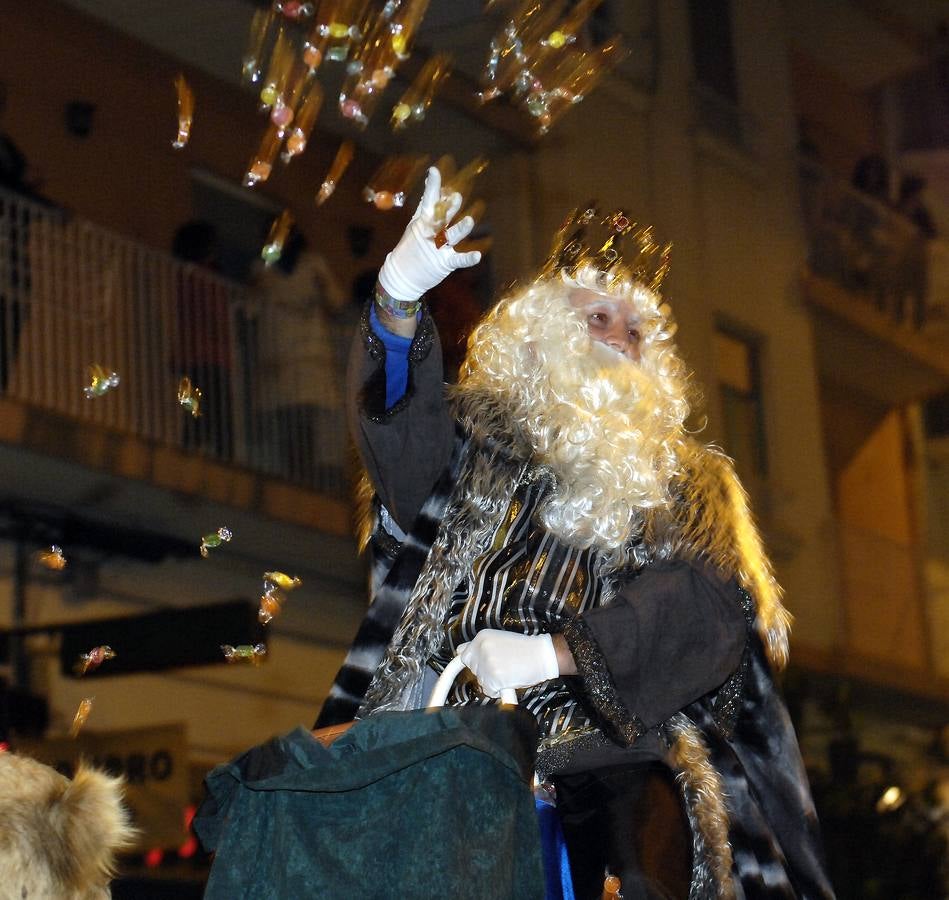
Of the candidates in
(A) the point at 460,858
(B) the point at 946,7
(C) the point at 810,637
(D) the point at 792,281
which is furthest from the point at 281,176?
(A) the point at 460,858

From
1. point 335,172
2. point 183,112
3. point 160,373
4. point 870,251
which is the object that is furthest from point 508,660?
point 870,251

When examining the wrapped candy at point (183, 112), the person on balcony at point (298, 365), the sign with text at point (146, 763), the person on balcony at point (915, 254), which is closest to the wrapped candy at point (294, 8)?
the wrapped candy at point (183, 112)

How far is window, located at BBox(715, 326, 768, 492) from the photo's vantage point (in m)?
13.2

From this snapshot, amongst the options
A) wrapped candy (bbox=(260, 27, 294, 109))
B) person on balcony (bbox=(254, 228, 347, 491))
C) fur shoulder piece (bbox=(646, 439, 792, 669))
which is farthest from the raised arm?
person on balcony (bbox=(254, 228, 347, 491))

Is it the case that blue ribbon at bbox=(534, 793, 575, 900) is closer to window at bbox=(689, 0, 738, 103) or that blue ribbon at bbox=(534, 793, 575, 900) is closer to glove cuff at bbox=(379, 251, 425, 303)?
glove cuff at bbox=(379, 251, 425, 303)

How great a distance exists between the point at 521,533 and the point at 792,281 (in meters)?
10.7

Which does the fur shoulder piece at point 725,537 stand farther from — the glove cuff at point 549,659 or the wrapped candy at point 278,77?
the wrapped candy at point 278,77

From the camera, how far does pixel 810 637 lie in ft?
44.1

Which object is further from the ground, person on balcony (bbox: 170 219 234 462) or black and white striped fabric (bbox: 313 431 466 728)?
person on balcony (bbox: 170 219 234 462)

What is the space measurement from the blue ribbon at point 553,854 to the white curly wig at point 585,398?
22.5 inches

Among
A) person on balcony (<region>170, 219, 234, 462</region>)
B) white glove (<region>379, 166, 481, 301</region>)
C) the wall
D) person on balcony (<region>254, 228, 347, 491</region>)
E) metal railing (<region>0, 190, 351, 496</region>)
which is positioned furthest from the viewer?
person on balcony (<region>254, 228, 347, 491</region>)

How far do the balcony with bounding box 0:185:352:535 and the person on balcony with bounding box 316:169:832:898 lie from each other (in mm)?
5177

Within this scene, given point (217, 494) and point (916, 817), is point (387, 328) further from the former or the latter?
point (916, 817)

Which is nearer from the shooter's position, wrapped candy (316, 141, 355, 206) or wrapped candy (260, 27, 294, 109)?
wrapped candy (260, 27, 294, 109)
